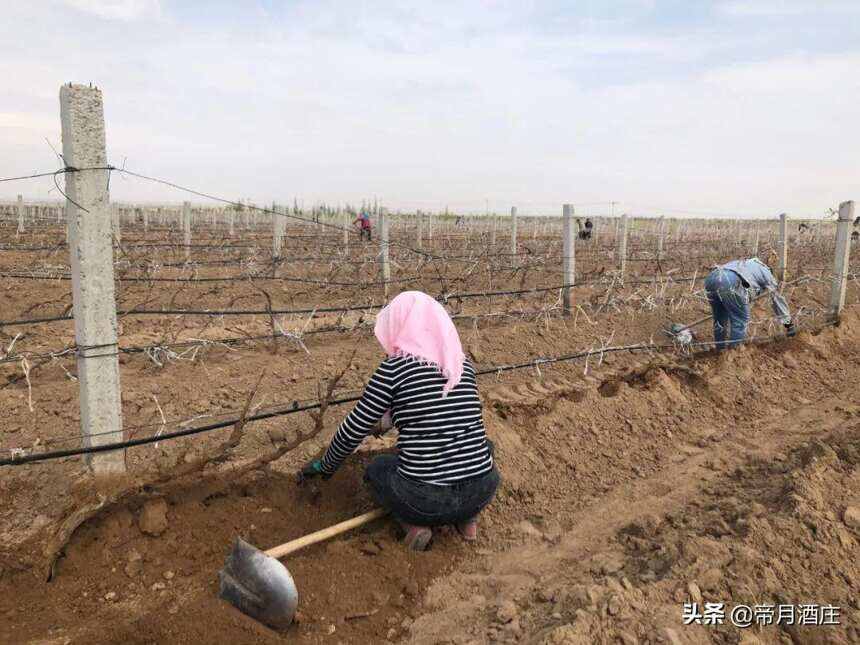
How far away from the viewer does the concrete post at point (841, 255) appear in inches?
285

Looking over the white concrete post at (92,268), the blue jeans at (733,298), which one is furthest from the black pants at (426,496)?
the blue jeans at (733,298)

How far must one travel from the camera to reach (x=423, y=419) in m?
2.69

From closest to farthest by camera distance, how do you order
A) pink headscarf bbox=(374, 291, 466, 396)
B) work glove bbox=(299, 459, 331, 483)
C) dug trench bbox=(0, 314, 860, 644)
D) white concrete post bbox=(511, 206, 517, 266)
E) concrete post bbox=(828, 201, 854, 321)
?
dug trench bbox=(0, 314, 860, 644)
pink headscarf bbox=(374, 291, 466, 396)
work glove bbox=(299, 459, 331, 483)
concrete post bbox=(828, 201, 854, 321)
white concrete post bbox=(511, 206, 517, 266)

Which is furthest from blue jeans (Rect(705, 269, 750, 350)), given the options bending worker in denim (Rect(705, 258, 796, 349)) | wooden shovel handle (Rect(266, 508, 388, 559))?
wooden shovel handle (Rect(266, 508, 388, 559))

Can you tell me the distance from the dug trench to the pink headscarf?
85 centimetres

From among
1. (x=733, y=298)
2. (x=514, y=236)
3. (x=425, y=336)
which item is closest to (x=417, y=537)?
(x=425, y=336)

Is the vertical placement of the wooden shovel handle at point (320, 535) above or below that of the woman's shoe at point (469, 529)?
above

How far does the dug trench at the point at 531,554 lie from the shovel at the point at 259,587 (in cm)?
6

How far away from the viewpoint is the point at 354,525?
9.07 ft

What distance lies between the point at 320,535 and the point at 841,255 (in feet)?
23.8

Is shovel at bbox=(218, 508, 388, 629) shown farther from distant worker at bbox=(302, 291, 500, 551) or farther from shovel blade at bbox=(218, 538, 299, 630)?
distant worker at bbox=(302, 291, 500, 551)

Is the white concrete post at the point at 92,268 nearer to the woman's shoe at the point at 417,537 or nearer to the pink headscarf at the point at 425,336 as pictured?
the pink headscarf at the point at 425,336

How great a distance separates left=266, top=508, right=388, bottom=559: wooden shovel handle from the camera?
8.13 feet

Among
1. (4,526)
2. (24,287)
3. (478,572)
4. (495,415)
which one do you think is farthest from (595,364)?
(24,287)
